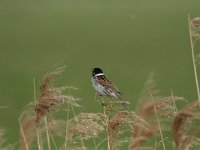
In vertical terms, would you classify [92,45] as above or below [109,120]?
above

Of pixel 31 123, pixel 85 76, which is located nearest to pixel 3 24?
pixel 85 76

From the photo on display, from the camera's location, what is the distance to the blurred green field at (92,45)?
25.0 m

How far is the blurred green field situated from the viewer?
25.0 metres

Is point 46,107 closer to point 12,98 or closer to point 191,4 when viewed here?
point 12,98

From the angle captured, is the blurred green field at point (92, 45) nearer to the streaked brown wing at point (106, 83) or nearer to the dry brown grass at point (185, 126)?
the streaked brown wing at point (106, 83)

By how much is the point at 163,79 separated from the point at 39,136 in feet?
66.1

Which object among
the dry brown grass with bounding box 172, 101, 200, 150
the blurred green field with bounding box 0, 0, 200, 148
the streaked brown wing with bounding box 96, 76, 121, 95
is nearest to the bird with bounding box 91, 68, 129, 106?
the streaked brown wing with bounding box 96, 76, 121, 95

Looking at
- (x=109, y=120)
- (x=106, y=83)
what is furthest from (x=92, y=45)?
(x=109, y=120)

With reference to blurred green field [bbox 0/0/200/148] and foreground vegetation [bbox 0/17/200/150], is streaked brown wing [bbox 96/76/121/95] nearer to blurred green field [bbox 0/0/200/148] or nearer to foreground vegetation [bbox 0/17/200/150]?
foreground vegetation [bbox 0/17/200/150]

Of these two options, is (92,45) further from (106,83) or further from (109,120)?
(109,120)

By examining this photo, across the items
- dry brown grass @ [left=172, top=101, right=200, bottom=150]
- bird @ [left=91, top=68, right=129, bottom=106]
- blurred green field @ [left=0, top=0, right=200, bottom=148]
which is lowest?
dry brown grass @ [left=172, top=101, right=200, bottom=150]

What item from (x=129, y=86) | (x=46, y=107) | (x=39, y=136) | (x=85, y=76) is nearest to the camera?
(x=46, y=107)

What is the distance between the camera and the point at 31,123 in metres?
6.80

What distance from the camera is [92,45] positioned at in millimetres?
33250
